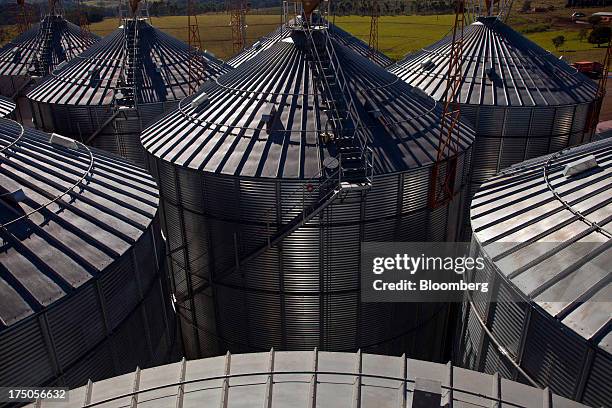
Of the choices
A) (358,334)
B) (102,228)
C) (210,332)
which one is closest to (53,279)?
(102,228)

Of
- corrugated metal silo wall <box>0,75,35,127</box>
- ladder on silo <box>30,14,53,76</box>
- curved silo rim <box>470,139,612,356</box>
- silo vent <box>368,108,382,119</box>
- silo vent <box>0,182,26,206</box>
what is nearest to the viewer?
curved silo rim <box>470,139,612,356</box>

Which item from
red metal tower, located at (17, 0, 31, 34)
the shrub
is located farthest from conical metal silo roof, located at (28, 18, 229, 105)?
the shrub

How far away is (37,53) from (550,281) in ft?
150

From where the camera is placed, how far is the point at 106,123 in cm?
2998

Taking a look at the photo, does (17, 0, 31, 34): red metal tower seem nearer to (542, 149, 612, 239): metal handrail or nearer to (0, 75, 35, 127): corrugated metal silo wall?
(0, 75, 35, 127): corrugated metal silo wall

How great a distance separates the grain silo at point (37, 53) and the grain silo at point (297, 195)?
998 inches

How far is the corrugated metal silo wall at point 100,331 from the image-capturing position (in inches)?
512

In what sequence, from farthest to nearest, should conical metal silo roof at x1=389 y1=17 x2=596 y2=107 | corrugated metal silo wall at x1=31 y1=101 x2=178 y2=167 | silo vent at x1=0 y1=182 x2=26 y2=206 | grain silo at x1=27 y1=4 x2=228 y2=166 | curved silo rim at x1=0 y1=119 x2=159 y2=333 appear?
grain silo at x1=27 y1=4 x2=228 y2=166
corrugated metal silo wall at x1=31 y1=101 x2=178 y2=167
conical metal silo roof at x1=389 y1=17 x2=596 y2=107
silo vent at x1=0 y1=182 x2=26 y2=206
curved silo rim at x1=0 y1=119 x2=159 y2=333

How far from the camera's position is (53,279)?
44.4ft

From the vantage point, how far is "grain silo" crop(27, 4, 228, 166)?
3044cm

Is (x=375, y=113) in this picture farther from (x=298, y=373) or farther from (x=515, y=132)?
(x=298, y=373)

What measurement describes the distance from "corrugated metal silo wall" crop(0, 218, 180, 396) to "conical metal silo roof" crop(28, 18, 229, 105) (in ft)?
52.9

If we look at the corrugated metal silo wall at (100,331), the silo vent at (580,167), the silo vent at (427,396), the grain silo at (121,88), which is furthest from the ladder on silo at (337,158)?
the grain silo at (121,88)

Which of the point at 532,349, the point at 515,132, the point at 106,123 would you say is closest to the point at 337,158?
the point at 532,349
